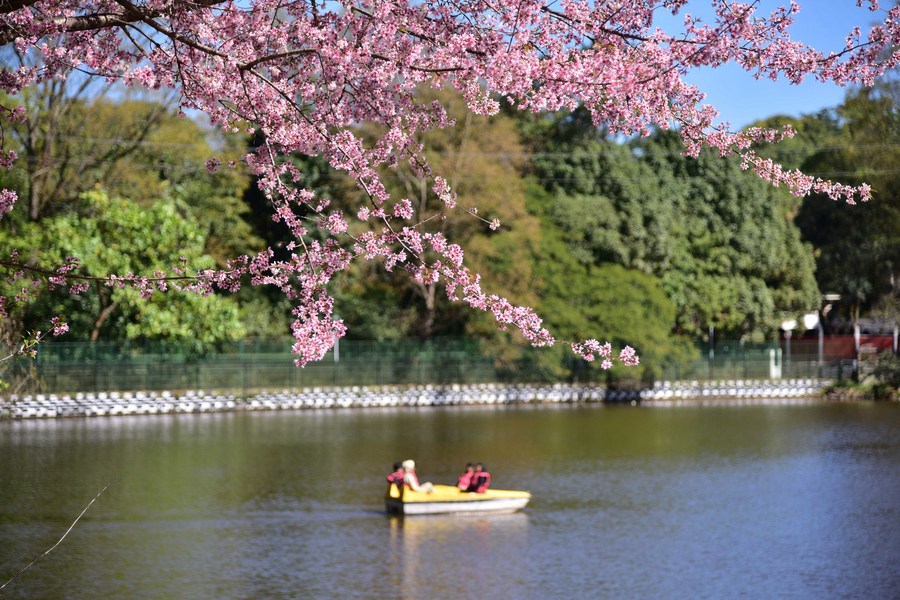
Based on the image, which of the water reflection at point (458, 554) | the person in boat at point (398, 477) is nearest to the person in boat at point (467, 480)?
the water reflection at point (458, 554)

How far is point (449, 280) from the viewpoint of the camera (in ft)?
26.8

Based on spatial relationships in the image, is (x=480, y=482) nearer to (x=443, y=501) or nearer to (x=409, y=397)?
(x=443, y=501)

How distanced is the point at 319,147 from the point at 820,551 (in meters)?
17.3

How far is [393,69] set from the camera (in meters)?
8.01

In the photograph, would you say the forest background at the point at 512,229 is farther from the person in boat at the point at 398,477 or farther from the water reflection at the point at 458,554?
the water reflection at the point at 458,554

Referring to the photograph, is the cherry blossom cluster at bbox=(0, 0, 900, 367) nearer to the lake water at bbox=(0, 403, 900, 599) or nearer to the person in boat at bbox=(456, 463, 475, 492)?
the lake water at bbox=(0, 403, 900, 599)

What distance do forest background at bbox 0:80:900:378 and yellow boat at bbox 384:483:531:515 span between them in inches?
751

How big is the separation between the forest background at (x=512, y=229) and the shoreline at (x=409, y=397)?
142cm

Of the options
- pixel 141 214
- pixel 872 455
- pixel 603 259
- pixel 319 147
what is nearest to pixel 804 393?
pixel 603 259

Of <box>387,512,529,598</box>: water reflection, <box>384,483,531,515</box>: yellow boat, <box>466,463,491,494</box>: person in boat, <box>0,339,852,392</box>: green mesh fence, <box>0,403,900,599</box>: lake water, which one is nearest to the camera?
Answer: <box>387,512,529,598</box>: water reflection

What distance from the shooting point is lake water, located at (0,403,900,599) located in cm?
2048

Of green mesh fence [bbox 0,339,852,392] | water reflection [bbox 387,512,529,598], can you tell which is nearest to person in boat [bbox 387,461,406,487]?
water reflection [bbox 387,512,529,598]

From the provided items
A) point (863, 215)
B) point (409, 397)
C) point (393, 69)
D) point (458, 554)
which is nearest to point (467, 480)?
point (458, 554)

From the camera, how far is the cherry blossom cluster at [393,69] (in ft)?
24.8
